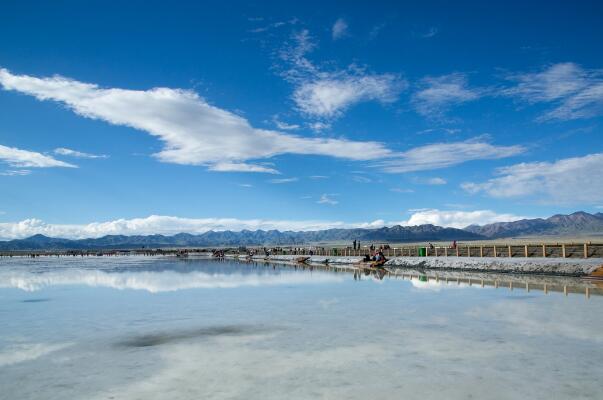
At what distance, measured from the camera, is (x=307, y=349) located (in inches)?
458

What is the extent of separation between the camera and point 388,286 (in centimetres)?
2892

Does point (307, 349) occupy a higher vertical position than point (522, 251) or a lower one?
lower

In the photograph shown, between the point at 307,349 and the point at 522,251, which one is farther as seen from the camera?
the point at 522,251

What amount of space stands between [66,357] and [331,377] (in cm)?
677

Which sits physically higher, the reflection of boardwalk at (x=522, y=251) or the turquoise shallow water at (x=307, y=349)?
the reflection of boardwalk at (x=522, y=251)

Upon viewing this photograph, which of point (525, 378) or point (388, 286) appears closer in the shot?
point (525, 378)

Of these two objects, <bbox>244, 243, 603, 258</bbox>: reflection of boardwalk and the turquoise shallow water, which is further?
<bbox>244, 243, 603, 258</bbox>: reflection of boardwalk

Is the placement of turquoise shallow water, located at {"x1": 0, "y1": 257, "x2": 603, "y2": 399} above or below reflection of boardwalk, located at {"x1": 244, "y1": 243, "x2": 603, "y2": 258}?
below

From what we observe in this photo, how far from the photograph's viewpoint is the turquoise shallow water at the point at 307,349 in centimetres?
854

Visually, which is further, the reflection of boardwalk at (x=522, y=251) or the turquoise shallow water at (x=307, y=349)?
the reflection of boardwalk at (x=522, y=251)

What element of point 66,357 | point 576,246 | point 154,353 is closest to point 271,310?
point 154,353

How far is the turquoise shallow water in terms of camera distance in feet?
28.0

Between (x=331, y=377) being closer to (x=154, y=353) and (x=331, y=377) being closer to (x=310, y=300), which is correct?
(x=154, y=353)

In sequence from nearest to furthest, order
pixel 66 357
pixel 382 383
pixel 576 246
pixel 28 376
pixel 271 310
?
pixel 382 383 < pixel 28 376 < pixel 66 357 < pixel 271 310 < pixel 576 246
